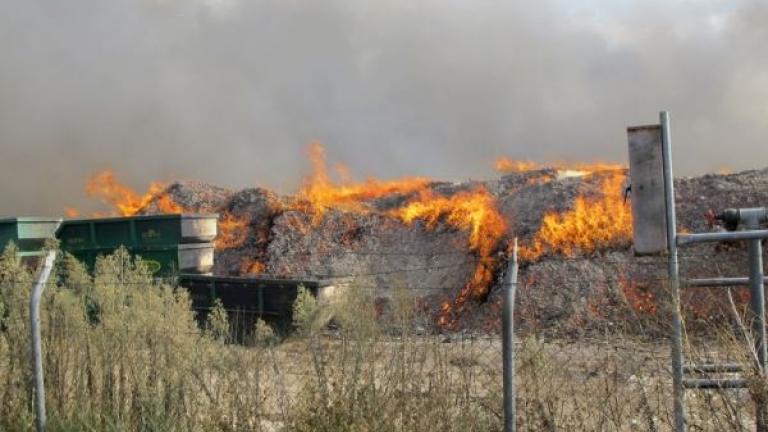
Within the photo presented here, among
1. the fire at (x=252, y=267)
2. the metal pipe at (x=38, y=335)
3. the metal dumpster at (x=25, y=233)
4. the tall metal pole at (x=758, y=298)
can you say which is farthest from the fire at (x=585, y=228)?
the metal pipe at (x=38, y=335)

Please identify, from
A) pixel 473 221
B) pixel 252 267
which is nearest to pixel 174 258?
pixel 252 267

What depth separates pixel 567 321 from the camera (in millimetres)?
13375

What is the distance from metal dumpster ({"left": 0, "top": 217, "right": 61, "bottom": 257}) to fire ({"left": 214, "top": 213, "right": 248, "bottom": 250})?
21.8 ft

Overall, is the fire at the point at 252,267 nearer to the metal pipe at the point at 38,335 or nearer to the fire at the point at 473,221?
the fire at the point at 473,221

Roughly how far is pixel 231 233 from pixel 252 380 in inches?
658

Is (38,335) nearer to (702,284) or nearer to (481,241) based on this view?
(702,284)

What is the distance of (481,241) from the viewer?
17453 millimetres

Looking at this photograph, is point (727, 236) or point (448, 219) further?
point (448, 219)

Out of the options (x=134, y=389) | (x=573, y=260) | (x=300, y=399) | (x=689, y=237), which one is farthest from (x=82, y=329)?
(x=573, y=260)

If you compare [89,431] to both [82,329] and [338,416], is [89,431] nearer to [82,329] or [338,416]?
[82,329]

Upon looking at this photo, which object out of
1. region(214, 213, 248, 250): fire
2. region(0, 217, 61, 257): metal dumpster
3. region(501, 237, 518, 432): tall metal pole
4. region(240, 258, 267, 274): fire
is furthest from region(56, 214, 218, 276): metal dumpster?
region(501, 237, 518, 432): tall metal pole

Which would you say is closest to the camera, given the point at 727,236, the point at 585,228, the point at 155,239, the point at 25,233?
the point at 727,236

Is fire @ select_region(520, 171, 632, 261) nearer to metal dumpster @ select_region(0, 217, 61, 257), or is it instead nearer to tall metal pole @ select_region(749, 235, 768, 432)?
metal dumpster @ select_region(0, 217, 61, 257)

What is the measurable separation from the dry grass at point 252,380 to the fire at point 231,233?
14.7 meters
